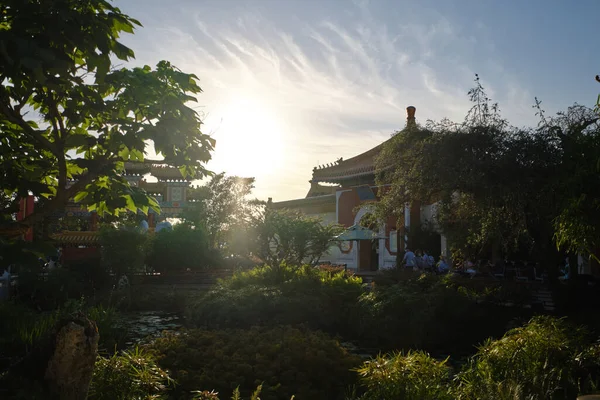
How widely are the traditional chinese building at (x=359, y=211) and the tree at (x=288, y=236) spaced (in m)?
6.44

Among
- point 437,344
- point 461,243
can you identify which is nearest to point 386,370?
point 437,344

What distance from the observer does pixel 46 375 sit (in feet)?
13.1

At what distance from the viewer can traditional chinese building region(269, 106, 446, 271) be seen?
21141mm

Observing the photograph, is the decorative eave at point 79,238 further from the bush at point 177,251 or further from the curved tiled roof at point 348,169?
the curved tiled roof at point 348,169

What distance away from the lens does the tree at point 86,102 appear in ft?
9.11

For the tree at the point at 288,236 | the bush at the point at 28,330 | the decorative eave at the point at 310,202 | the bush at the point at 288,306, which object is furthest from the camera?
the decorative eave at the point at 310,202

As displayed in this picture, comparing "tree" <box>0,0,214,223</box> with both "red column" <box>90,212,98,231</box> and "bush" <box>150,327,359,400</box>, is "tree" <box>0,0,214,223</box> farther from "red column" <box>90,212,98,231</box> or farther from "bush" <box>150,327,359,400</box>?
"red column" <box>90,212,98,231</box>

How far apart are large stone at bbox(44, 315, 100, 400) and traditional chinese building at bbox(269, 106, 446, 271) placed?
1715 cm

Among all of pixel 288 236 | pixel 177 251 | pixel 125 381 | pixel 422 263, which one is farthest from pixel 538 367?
pixel 177 251

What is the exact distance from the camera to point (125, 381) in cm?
440

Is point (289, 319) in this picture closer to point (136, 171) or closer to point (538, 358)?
point (538, 358)

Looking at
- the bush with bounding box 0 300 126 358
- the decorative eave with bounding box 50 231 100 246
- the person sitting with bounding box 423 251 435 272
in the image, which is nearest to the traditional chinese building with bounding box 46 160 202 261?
the decorative eave with bounding box 50 231 100 246

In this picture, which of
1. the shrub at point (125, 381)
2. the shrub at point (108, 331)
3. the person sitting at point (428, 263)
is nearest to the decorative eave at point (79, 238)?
the person sitting at point (428, 263)

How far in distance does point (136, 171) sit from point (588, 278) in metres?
23.8
